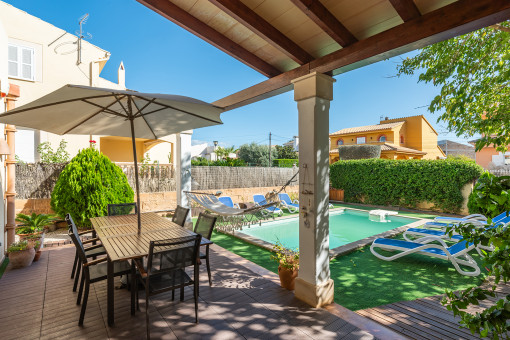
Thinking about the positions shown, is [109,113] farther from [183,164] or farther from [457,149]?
[457,149]

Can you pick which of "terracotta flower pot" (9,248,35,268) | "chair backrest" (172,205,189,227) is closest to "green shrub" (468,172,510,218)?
"chair backrest" (172,205,189,227)

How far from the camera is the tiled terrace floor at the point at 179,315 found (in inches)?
99.8

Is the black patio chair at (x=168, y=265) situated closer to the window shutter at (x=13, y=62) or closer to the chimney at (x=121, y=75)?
the window shutter at (x=13, y=62)

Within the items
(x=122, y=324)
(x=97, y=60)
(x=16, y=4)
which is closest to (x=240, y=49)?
(x=122, y=324)

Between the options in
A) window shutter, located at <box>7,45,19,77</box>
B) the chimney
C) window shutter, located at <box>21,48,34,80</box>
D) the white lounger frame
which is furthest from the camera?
the chimney

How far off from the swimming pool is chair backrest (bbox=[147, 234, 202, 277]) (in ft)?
13.6

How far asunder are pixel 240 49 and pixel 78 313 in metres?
3.80

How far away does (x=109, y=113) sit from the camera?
3773 mm

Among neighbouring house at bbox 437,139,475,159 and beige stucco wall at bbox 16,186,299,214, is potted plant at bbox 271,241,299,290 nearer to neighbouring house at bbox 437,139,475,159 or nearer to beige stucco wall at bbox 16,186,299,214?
beige stucco wall at bbox 16,186,299,214

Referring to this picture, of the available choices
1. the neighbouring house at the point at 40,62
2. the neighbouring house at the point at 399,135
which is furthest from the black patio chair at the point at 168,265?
the neighbouring house at the point at 399,135

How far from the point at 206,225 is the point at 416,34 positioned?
3241 millimetres

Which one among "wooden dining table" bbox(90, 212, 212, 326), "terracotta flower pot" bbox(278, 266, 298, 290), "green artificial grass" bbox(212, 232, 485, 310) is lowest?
"green artificial grass" bbox(212, 232, 485, 310)

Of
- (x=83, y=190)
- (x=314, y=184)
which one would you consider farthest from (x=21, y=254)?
(x=314, y=184)

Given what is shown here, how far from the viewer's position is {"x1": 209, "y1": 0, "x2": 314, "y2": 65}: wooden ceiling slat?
2.65m
